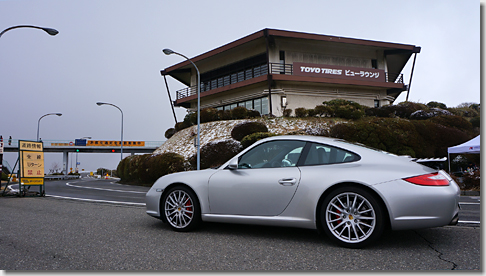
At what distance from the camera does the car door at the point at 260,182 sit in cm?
418

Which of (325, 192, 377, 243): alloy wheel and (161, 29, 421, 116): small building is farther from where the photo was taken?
(161, 29, 421, 116): small building

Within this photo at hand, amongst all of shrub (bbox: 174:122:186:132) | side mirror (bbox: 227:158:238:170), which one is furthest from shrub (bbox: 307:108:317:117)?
side mirror (bbox: 227:158:238:170)

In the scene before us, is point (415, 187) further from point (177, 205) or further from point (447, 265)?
point (177, 205)

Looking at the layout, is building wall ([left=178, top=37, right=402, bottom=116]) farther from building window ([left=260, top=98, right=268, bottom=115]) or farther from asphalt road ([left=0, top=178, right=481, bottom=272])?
asphalt road ([left=0, top=178, right=481, bottom=272])

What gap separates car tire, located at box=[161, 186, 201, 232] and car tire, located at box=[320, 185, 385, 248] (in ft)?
5.90

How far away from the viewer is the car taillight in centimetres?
365

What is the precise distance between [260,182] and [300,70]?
23277 mm

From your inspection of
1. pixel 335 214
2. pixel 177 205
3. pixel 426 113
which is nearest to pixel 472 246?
pixel 335 214

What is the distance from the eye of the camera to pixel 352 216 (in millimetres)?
3773

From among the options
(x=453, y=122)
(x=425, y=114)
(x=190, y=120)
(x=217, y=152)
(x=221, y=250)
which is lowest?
(x=221, y=250)

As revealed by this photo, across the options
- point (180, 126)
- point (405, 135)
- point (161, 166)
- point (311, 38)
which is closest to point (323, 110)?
point (405, 135)

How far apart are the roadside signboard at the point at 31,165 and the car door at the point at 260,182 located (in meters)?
10.0

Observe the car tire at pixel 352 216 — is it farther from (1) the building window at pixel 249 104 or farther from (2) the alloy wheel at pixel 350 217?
(1) the building window at pixel 249 104

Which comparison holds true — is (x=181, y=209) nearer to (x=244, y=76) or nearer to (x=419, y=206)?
(x=419, y=206)
